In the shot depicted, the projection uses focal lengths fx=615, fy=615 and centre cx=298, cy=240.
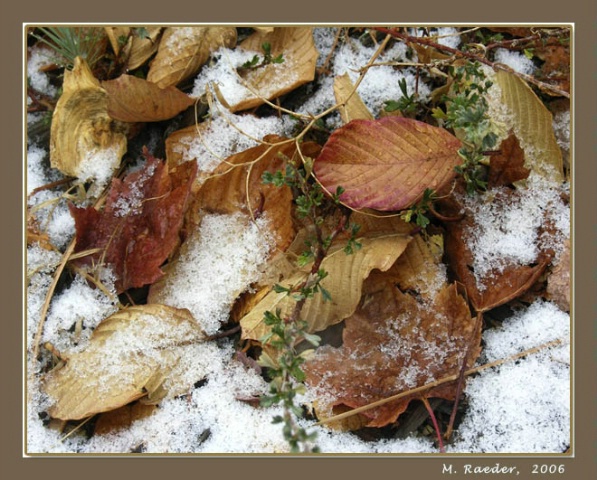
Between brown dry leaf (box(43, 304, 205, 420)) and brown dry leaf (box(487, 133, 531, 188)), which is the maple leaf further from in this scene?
brown dry leaf (box(487, 133, 531, 188))

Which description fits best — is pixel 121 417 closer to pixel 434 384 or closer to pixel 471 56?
pixel 434 384

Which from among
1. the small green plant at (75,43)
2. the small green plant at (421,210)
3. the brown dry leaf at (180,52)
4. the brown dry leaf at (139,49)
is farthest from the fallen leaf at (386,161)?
the small green plant at (75,43)

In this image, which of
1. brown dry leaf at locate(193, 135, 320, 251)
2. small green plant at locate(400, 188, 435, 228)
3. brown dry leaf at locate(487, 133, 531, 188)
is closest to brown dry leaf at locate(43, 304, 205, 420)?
brown dry leaf at locate(193, 135, 320, 251)

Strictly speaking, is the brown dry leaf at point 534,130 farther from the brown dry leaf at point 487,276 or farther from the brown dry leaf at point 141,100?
the brown dry leaf at point 141,100

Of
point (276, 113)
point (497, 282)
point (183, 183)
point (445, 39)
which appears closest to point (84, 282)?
point (183, 183)

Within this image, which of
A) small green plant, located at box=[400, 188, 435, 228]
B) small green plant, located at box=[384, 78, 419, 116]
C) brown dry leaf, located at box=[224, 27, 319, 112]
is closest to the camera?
small green plant, located at box=[400, 188, 435, 228]
